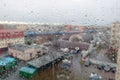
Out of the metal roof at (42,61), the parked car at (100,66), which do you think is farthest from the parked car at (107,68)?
the metal roof at (42,61)

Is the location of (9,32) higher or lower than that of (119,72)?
higher

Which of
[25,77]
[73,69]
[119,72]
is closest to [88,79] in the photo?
[73,69]

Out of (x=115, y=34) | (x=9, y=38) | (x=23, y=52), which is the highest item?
(x=9, y=38)

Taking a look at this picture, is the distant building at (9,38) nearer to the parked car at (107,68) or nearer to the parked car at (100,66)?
the parked car at (100,66)

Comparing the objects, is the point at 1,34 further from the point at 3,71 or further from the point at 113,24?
the point at 113,24

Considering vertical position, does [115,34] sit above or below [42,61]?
above

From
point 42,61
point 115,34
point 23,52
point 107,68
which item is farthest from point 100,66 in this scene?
point 115,34

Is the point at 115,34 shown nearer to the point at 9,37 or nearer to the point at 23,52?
the point at 23,52

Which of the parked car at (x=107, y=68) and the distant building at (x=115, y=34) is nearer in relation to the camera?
the parked car at (x=107, y=68)
